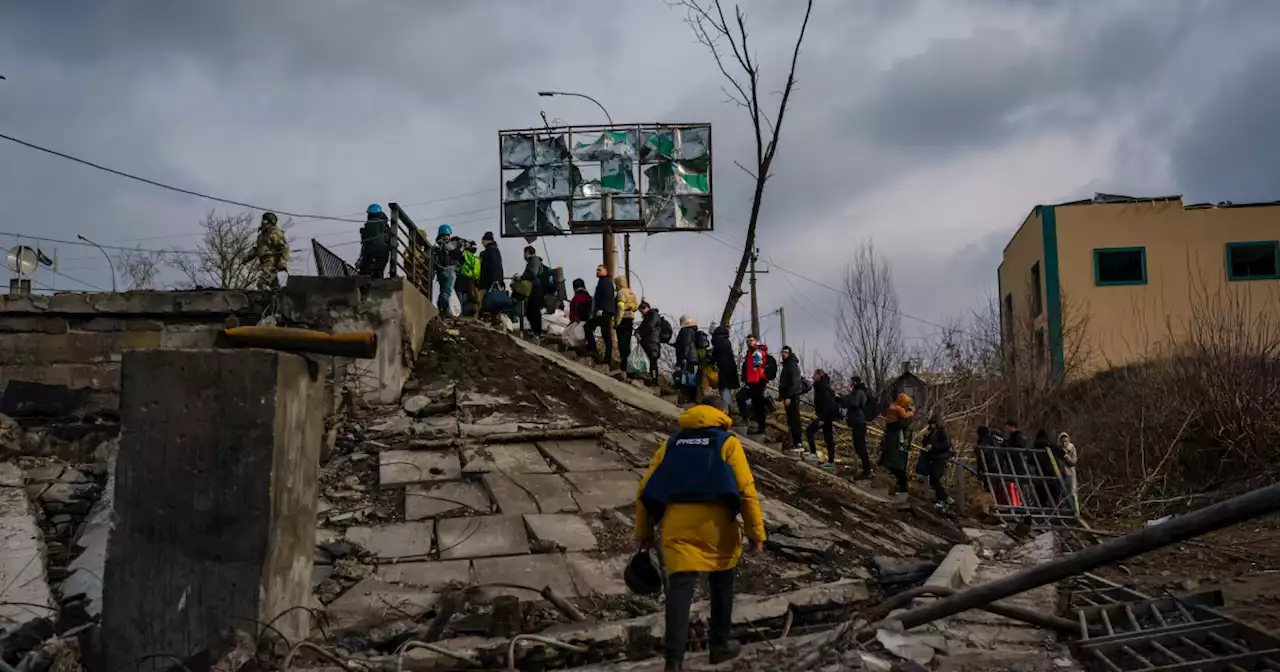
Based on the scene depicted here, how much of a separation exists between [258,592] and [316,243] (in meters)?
8.06

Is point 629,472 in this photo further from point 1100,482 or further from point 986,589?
point 1100,482

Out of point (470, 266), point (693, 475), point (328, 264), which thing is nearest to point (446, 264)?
point (470, 266)

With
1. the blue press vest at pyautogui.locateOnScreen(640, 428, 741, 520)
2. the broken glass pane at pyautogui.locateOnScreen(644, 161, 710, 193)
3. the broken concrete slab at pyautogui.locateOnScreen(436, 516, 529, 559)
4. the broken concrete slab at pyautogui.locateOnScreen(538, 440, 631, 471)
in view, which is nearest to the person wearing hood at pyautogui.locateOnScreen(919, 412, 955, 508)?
the broken concrete slab at pyautogui.locateOnScreen(538, 440, 631, 471)

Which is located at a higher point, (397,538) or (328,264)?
(328,264)

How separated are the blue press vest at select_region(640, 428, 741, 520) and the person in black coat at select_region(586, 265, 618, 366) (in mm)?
8980

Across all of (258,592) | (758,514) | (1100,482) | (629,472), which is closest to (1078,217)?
(1100,482)

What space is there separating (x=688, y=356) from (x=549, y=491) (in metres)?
5.56

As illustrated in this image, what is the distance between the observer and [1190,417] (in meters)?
13.6

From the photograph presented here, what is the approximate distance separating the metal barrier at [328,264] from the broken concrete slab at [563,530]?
5361mm

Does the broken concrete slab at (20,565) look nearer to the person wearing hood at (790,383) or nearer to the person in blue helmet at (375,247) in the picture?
the person in blue helmet at (375,247)

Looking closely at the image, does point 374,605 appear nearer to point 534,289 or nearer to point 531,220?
point 534,289

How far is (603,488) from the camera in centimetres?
952

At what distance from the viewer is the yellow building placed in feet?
65.8

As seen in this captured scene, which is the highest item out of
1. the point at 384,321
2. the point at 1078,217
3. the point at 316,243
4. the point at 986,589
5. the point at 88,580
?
the point at 1078,217
